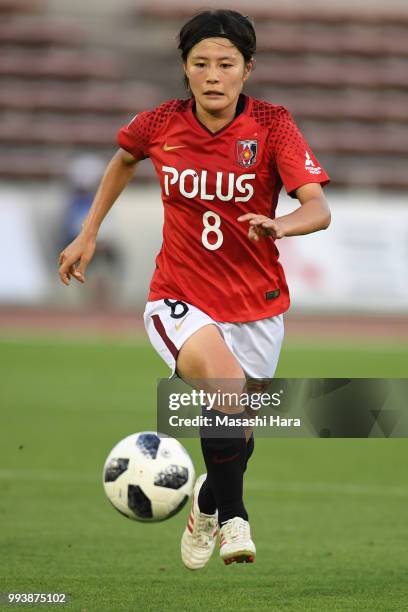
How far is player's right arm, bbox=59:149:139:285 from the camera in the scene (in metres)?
5.80

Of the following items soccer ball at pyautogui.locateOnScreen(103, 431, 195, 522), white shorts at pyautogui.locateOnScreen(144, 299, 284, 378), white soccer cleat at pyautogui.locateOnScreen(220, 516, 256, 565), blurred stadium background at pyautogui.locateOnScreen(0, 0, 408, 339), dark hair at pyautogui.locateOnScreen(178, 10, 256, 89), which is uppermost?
dark hair at pyautogui.locateOnScreen(178, 10, 256, 89)

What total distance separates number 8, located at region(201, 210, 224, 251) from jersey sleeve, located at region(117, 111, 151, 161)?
483 millimetres

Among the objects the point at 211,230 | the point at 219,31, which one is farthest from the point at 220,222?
the point at 219,31

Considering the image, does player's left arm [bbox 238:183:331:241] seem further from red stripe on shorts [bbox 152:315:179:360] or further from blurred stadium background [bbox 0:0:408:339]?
blurred stadium background [bbox 0:0:408:339]

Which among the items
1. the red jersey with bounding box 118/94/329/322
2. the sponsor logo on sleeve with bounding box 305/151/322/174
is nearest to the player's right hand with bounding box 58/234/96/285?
the red jersey with bounding box 118/94/329/322

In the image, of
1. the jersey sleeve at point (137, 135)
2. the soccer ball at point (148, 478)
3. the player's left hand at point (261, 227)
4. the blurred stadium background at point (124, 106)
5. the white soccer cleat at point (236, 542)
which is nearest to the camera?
the player's left hand at point (261, 227)

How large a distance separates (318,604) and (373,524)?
2.28 metres

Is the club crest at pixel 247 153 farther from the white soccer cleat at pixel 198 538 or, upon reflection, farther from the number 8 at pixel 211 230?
the white soccer cleat at pixel 198 538

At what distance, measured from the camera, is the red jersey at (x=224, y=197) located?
5.52 metres

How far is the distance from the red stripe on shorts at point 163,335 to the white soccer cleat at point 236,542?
725mm

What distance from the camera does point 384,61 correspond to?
28.6 m

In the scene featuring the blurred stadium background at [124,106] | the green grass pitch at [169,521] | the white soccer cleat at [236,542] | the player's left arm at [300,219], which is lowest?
the blurred stadium background at [124,106]

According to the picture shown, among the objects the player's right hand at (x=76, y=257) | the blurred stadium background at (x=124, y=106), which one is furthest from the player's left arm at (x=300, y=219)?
the blurred stadium background at (x=124, y=106)

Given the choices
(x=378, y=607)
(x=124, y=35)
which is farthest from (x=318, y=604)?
(x=124, y=35)
